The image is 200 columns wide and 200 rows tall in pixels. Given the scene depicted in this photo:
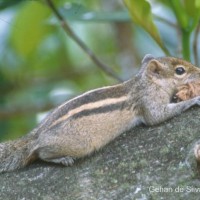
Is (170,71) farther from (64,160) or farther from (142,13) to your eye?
(64,160)

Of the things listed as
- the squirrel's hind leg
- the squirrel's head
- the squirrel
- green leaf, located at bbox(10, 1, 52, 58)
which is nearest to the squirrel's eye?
the squirrel's head

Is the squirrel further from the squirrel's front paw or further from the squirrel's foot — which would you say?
the squirrel's front paw

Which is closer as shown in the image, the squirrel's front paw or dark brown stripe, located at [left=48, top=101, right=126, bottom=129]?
dark brown stripe, located at [left=48, top=101, right=126, bottom=129]

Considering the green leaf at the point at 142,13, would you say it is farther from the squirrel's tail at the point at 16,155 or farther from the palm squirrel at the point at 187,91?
the squirrel's tail at the point at 16,155

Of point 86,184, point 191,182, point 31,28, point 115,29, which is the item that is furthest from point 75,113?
point 115,29

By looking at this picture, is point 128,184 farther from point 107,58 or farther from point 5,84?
point 107,58
